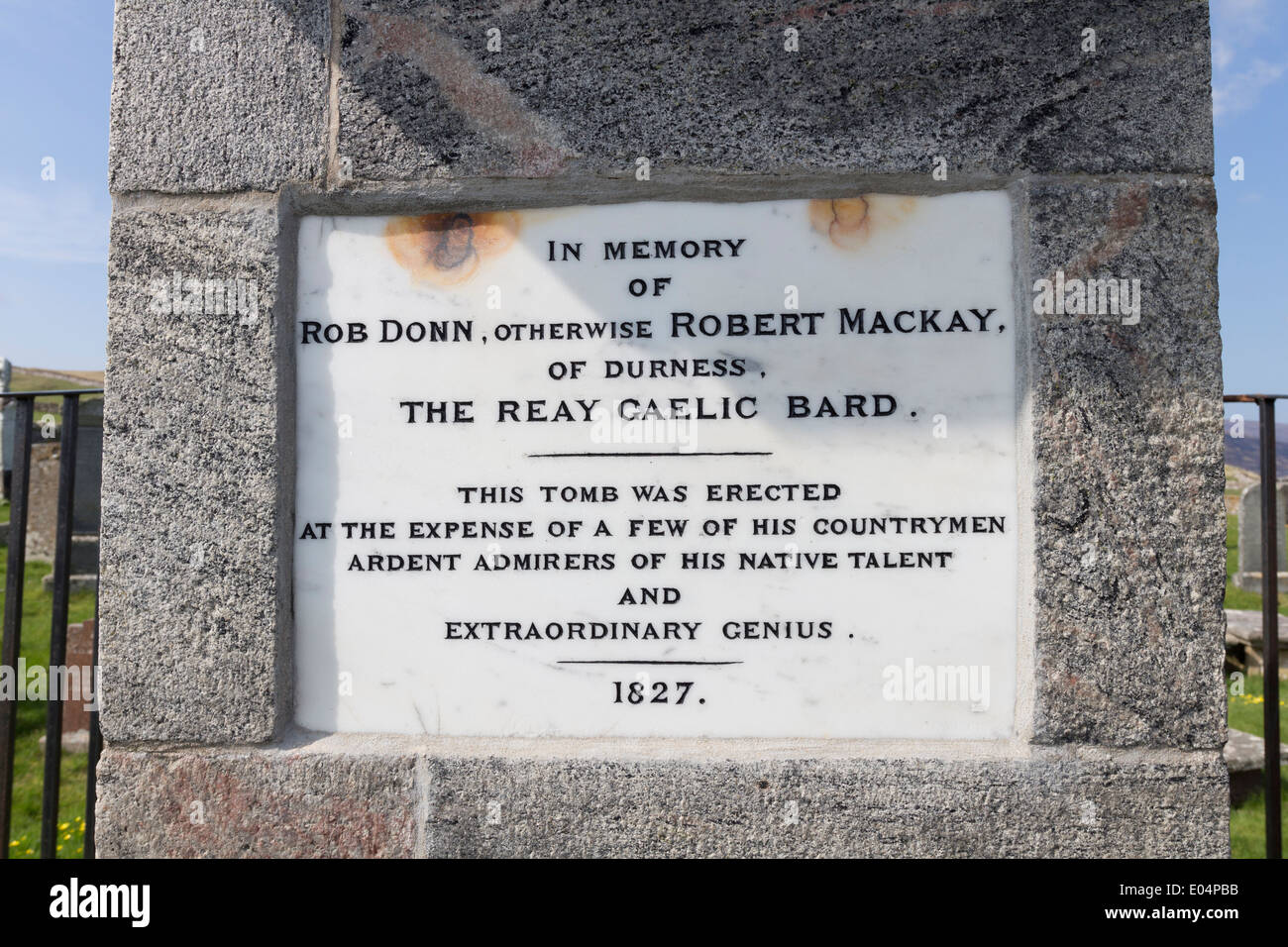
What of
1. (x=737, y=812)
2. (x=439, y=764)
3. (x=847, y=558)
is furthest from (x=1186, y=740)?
(x=439, y=764)

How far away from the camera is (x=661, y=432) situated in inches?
88.5

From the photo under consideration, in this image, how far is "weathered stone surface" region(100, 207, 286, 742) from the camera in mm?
2197

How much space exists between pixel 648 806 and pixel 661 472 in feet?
2.93

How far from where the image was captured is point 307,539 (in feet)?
7.57

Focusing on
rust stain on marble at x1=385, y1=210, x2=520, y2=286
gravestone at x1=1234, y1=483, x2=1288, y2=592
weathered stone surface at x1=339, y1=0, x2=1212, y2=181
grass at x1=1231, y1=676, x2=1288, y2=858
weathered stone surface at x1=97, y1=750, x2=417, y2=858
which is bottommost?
grass at x1=1231, y1=676, x2=1288, y2=858

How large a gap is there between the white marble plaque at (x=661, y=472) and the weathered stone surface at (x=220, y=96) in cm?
23

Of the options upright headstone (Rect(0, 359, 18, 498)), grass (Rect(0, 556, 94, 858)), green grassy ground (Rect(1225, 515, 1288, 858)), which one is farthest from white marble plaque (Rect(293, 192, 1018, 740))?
upright headstone (Rect(0, 359, 18, 498))

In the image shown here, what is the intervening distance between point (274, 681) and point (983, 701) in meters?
1.93

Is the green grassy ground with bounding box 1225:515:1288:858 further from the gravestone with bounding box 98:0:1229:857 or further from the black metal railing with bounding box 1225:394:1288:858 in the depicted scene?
the gravestone with bounding box 98:0:1229:857

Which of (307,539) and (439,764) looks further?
(307,539)

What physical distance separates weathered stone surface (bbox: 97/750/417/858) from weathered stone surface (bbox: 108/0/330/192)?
160 cm

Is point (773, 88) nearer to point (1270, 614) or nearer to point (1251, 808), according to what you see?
point (1270, 614)
